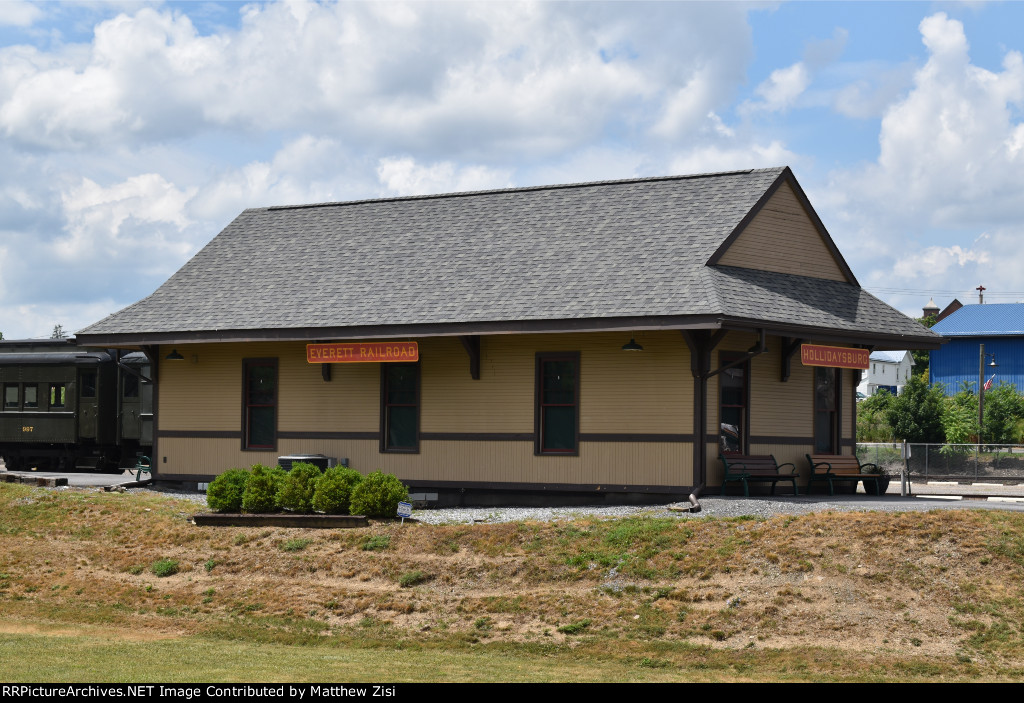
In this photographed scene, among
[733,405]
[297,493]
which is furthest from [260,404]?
[733,405]

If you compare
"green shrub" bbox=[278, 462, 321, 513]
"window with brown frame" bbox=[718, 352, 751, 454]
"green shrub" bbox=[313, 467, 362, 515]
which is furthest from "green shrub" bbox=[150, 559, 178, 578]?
"window with brown frame" bbox=[718, 352, 751, 454]

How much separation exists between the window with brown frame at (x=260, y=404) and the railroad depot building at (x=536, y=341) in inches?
1.6

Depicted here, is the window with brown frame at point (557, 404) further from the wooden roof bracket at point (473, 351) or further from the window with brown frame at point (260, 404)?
the window with brown frame at point (260, 404)

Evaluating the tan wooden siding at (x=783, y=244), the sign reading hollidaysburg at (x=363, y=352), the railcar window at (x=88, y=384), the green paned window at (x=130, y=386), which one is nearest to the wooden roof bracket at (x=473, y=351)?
the sign reading hollidaysburg at (x=363, y=352)

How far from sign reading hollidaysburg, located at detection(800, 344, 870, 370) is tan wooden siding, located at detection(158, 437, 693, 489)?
3.01 metres

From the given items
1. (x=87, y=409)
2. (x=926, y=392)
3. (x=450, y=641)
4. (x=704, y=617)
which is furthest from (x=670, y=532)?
(x=926, y=392)

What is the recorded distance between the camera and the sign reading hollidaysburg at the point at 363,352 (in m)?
22.8

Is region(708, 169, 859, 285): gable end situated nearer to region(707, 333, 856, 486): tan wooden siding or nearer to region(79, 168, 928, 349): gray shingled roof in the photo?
region(79, 168, 928, 349): gray shingled roof

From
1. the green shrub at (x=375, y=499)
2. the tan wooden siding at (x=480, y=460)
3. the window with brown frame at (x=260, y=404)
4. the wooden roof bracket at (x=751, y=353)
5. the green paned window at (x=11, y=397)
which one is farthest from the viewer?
the green paned window at (x=11, y=397)

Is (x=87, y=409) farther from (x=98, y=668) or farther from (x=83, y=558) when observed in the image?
(x=98, y=668)

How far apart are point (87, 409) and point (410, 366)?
13.1 meters

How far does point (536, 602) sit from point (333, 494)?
524 centimetres
